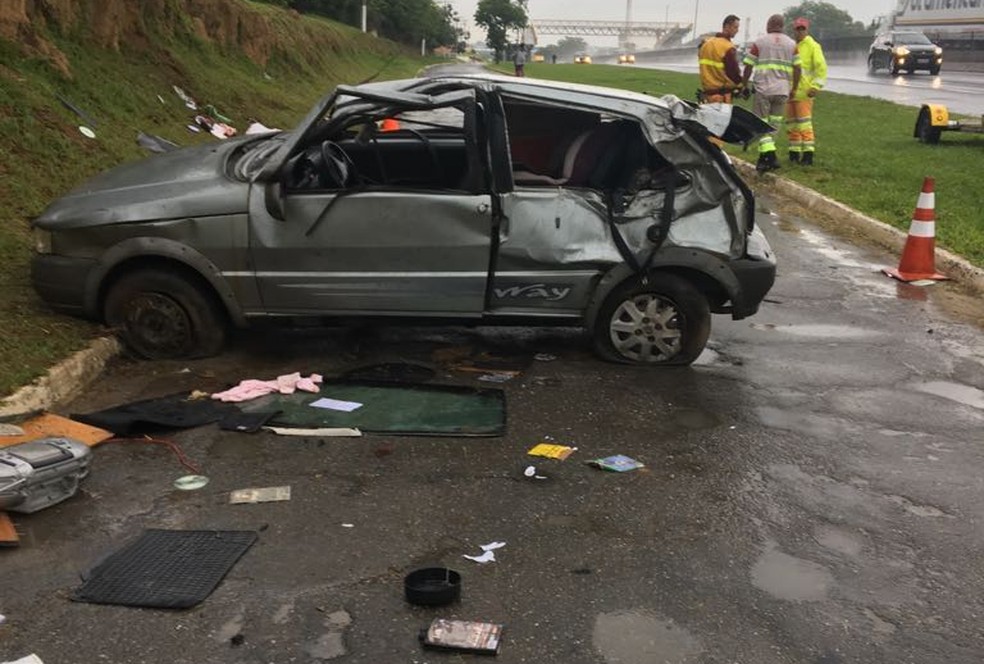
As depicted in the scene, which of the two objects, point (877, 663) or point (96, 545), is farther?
point (96, 545)

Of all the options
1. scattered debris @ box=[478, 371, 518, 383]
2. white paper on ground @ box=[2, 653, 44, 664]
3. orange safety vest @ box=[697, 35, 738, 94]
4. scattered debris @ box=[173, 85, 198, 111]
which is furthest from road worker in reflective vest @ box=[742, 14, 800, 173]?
→ white paper on ground @ box=[2, 653, 44, 664]

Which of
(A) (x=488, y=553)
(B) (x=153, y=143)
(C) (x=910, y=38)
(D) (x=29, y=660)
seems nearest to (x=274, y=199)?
(A) (x=488, y=553)

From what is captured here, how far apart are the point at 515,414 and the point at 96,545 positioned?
2.25m

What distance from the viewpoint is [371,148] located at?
20.3 ft

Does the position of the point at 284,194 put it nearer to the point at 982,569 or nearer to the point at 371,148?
the point at 371,148

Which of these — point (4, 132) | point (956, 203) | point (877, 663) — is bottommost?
point (877, 663)

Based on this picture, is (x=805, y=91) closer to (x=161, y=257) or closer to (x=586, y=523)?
(x=161, y=257)

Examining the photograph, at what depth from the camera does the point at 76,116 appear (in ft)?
30.6

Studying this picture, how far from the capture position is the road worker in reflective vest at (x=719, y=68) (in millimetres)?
13289

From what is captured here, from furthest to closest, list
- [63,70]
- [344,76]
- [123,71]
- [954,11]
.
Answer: [954,11] → [344,76] → [123,71] → [63,70]

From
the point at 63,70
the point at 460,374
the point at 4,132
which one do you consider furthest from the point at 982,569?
the point at 63,70

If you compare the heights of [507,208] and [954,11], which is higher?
[954,11]

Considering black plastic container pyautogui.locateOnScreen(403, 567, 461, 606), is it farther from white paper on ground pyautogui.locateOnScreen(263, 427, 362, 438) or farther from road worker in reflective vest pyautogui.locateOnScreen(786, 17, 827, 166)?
road worker in reflective vest pyautogui.locateOnScreen(786, 17, 827, 166)

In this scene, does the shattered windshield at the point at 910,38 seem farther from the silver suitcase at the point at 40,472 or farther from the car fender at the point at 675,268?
the silver suitcase at the point at 40,472
